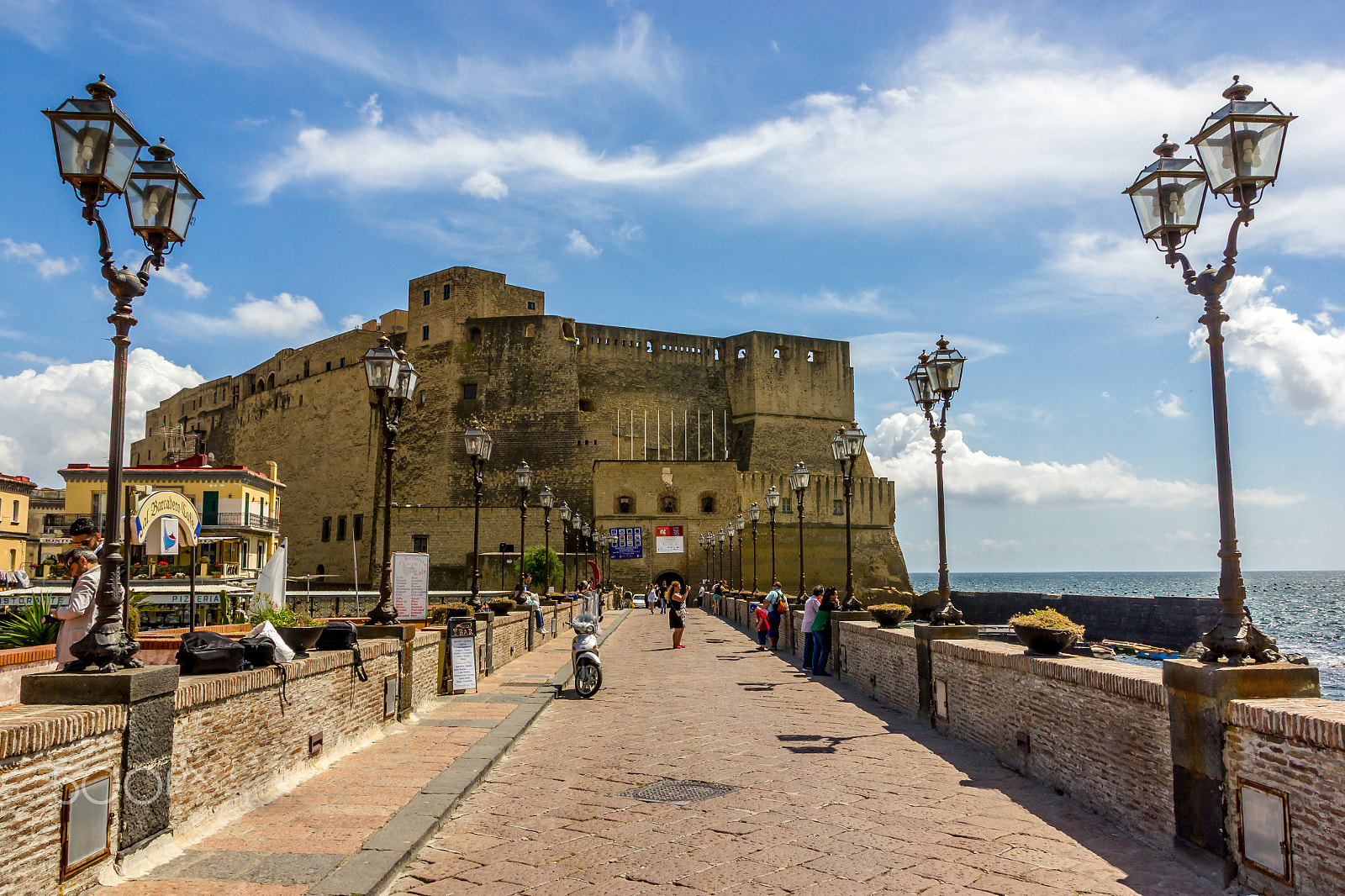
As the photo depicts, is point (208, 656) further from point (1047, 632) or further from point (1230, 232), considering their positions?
point (1230, 232)

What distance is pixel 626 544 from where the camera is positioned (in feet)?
150

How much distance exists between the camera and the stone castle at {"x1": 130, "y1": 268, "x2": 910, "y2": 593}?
153 feet

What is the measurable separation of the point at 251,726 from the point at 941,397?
286 inches

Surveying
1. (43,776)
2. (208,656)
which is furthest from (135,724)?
(208,656)

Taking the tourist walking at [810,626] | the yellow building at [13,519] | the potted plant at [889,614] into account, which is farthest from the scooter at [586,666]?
the yellow building at [13,519]

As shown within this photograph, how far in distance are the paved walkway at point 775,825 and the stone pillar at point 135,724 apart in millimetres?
1130

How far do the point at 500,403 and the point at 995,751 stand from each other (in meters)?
43.8

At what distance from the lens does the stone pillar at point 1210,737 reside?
3.93 meters

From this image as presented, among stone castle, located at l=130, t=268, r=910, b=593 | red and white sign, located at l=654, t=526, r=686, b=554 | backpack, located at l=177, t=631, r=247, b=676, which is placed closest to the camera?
backpack, located at l=177, t=631, r=247, b=676

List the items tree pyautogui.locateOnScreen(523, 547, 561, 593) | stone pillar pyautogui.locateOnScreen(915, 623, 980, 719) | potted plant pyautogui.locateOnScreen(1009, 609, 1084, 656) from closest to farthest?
potted plant pyautogui.locateOnScreen(1009, 609, 1084, 656), stone pillar pyautogui.locateOnScreen(915, 623, 980, 719), tree pyautogui.locateOnScreen(523, 547, 561, 593)

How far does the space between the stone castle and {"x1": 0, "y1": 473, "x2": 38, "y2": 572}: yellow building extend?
14.0m

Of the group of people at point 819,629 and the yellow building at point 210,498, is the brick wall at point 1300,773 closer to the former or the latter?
the group of people at point 819,629

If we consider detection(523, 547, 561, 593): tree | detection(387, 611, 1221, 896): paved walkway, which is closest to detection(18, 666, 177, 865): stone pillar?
detection(387, 611, 1221, 896): paved walkway

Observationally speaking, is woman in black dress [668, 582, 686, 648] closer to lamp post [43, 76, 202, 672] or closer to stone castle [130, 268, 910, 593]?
lamp post [43, 76, 202, 672]
